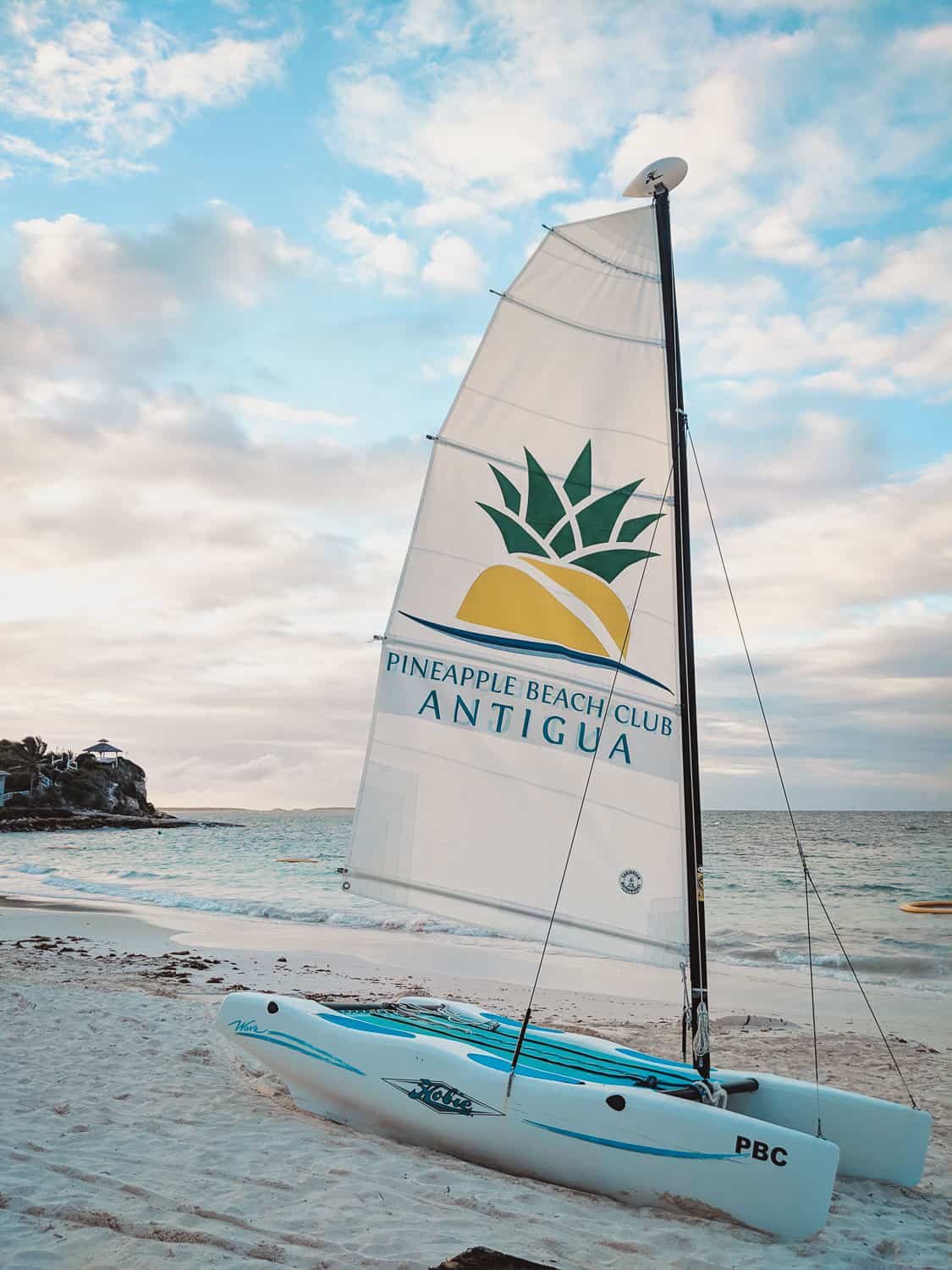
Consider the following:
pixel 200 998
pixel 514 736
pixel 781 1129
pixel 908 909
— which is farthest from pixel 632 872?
pixel 908 909

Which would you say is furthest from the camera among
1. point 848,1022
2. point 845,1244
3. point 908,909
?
Result: point 908,909

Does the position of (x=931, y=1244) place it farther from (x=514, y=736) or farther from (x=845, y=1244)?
(x=514, y=736)

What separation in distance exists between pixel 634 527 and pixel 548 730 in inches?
47.5

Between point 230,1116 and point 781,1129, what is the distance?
2.68 meters

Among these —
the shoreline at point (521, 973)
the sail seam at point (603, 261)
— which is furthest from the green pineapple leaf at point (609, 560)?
the shoreline at point (521, 973)

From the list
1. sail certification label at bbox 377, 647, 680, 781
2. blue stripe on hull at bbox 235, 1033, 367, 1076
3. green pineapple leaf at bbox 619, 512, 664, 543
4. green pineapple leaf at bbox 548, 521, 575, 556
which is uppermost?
green pineapple leaf at bbox 619, 512, 664, 543

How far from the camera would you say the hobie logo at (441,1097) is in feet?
14.1

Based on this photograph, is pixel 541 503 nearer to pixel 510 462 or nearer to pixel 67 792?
pixel 510 462

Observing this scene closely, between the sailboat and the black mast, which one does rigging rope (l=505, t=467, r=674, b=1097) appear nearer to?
the sailboat

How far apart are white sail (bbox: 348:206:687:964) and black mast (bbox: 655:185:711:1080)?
0.08m

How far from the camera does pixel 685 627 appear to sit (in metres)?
4.75

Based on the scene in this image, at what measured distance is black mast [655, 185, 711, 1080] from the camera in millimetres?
4492

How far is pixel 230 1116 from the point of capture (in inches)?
183

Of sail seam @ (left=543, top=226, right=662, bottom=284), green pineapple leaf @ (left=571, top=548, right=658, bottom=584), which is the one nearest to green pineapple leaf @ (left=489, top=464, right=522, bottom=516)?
Answer: green pineapple leaf @ (left=571, top=548, right=658, bottom=584)
